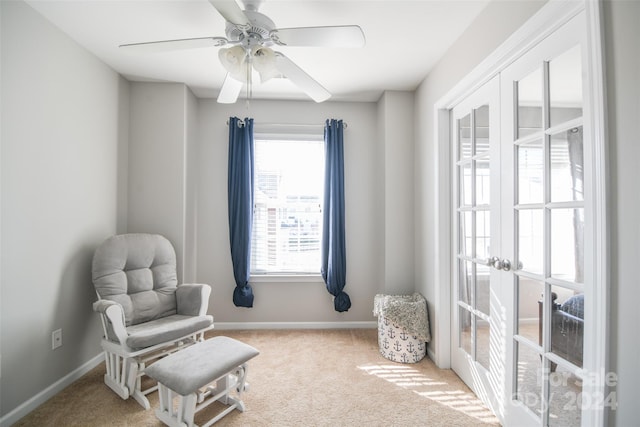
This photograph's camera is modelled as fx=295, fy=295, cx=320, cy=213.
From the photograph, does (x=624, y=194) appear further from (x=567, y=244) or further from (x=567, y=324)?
(x=567, y=324)

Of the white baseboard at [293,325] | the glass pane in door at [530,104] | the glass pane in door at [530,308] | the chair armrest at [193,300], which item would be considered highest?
the glass pane in door at [530,104]

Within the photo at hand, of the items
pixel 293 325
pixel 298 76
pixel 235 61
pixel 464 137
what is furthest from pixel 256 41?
pixel 293 325

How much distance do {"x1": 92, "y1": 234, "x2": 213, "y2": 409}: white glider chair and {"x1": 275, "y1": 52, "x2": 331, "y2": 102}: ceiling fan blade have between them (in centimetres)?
177

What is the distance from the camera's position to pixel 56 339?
205 centimetres

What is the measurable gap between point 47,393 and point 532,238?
10.2 feet

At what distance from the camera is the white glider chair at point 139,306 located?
1959 millimetres

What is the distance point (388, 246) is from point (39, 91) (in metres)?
2.92

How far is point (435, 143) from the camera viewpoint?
95.1 inches

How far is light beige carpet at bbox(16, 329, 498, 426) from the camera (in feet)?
5.82

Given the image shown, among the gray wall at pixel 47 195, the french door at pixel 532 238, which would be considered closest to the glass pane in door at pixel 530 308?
the french door at pixel 532 238

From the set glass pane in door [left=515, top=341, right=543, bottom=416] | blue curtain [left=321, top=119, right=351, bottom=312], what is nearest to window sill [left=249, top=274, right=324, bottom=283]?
blue curtain [left=321, top=119, right=351, bottom=312]

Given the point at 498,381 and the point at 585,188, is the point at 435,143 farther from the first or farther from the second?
the point at 498,381

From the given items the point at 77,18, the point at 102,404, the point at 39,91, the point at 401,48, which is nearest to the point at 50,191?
the point at 39,91

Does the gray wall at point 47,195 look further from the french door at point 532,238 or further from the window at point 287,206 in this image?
the french door at point 532,238
